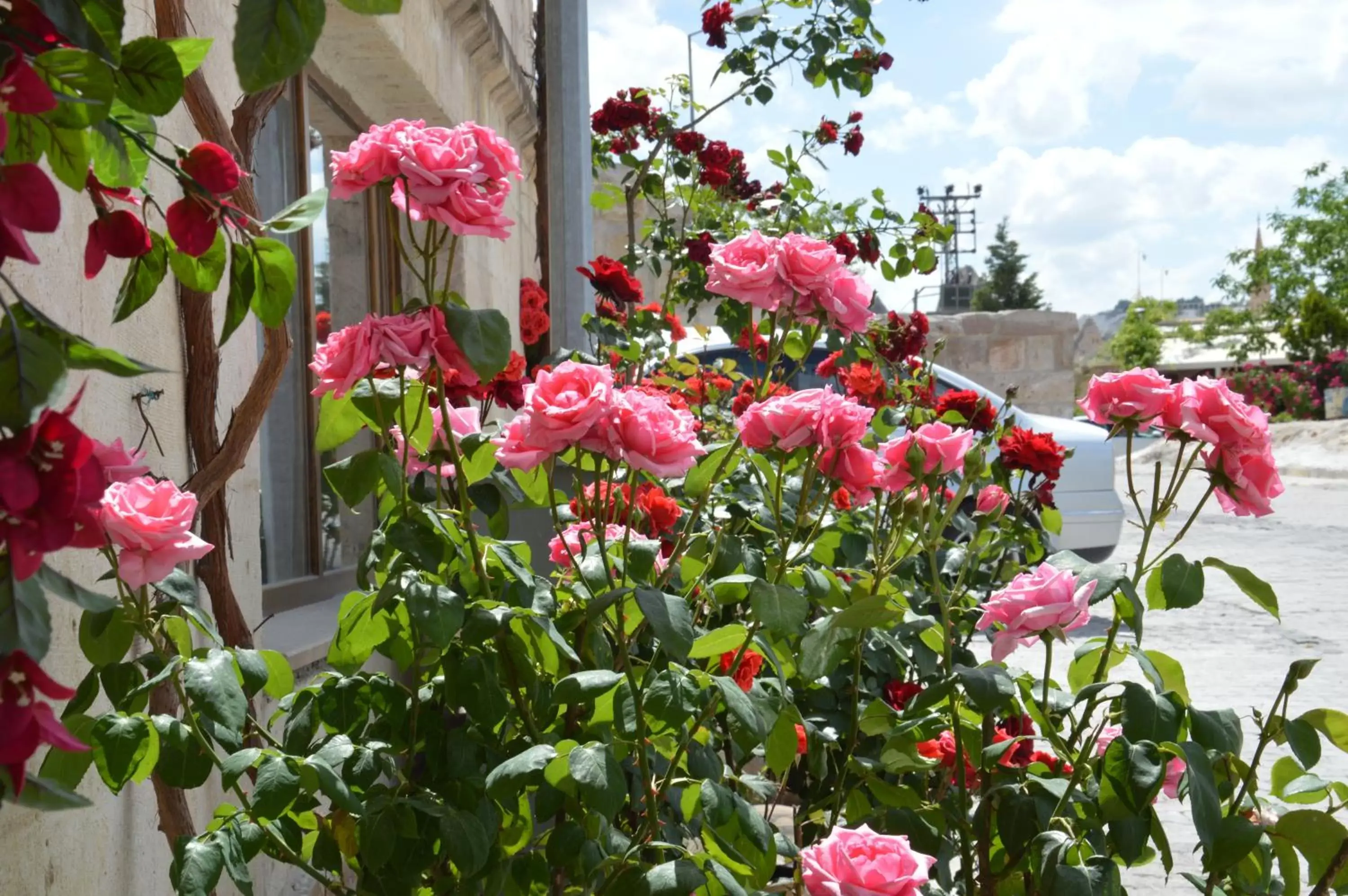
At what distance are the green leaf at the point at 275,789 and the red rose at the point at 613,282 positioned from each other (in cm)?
210

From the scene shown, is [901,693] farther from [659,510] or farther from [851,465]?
[851,465]

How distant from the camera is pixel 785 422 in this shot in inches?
68.2

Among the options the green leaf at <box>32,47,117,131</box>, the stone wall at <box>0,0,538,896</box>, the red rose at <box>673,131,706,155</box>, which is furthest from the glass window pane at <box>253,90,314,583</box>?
the green leaf at <box>32,47,117,131</box>

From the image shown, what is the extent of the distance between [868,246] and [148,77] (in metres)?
4.41

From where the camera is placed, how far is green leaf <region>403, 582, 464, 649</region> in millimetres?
1485

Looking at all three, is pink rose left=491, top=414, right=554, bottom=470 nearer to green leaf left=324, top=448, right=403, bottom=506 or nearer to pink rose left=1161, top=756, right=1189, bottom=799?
green leaf left=324, top=448, right=403, bottom=506

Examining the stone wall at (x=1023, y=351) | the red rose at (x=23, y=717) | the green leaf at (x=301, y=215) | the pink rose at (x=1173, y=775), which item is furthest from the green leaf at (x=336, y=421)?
the stone wall at (x=1023, y=351)

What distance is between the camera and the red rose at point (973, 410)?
10.7ft

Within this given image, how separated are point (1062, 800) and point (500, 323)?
979 mm

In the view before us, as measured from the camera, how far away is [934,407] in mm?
3998

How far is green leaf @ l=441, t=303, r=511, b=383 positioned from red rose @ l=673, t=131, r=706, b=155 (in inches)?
135

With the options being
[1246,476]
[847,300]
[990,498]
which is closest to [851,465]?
[847,300]

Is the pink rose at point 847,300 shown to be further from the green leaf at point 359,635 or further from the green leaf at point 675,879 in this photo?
the green leaf at point 675,879

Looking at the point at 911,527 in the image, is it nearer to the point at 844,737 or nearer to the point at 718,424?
the point at 844,737
